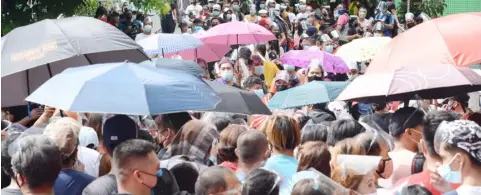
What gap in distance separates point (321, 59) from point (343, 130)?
6950 mm

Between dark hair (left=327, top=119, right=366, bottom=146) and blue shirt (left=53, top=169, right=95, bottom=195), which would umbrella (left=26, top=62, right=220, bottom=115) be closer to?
blue shirt (left=53, top=169, right=95, bottom=195)

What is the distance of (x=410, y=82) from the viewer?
712 centimetres

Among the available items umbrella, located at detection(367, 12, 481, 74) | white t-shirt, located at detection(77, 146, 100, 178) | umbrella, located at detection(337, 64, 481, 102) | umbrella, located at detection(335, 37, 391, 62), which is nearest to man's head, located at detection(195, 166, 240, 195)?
white t-shirt, located at detection(77, 146, 100, 178)

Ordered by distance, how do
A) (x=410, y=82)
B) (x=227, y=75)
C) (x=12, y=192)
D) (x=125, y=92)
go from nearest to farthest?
1. (x=12, y=192)
2. (x=125, y=92)
3. (x=410, y=82)
4. (x=227, y=75)

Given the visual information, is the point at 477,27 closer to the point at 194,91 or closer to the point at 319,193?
the point at 194,91

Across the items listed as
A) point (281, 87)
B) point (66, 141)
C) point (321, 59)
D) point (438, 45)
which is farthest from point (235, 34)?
point (66, 141)

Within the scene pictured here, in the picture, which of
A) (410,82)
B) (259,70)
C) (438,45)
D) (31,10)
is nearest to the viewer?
(410,82)

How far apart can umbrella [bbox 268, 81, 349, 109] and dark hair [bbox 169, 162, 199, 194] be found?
3.73 meters

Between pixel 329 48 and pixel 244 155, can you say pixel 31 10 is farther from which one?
pixel 244 155

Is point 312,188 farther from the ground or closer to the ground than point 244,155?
farther from the ground

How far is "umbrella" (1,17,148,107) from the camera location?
7.21 m

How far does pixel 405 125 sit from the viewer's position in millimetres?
6324

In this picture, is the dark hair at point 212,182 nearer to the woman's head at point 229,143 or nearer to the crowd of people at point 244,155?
the crowd of people at point 244,155

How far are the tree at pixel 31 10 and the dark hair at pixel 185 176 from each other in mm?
9183
